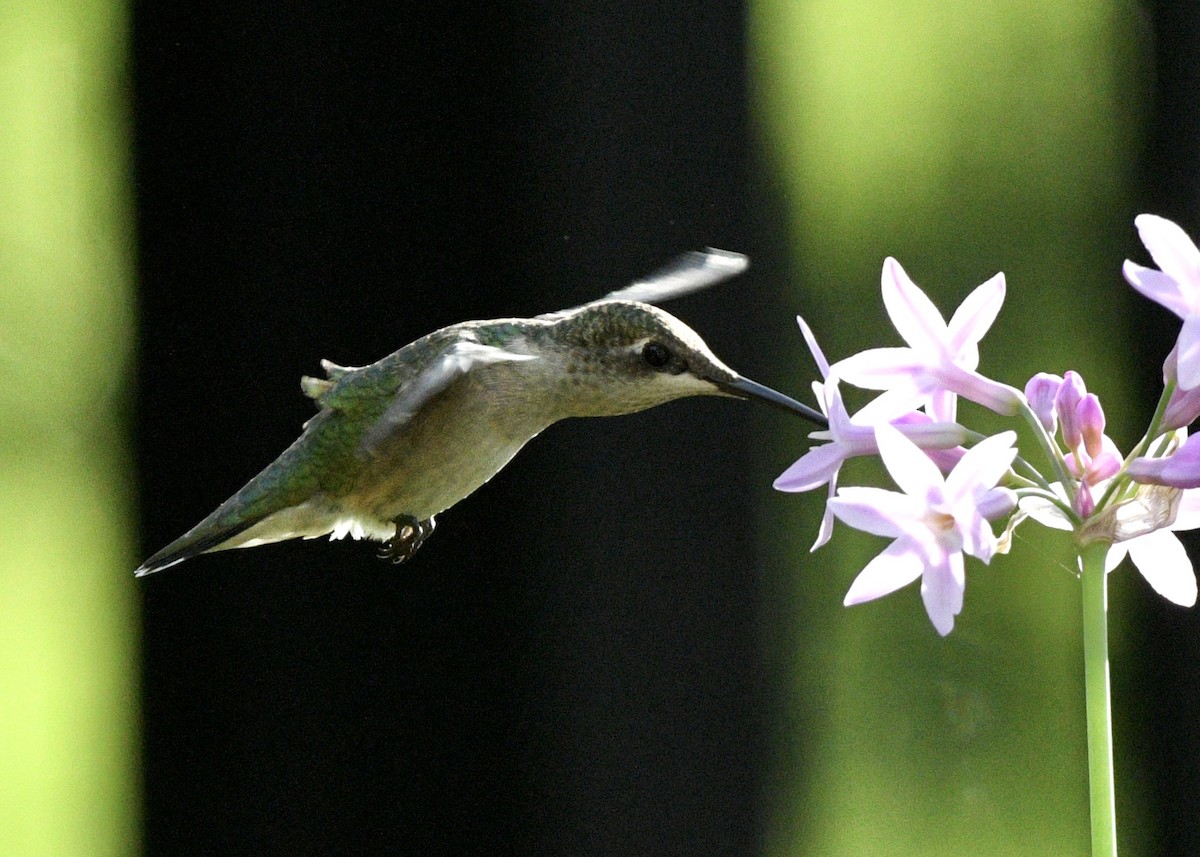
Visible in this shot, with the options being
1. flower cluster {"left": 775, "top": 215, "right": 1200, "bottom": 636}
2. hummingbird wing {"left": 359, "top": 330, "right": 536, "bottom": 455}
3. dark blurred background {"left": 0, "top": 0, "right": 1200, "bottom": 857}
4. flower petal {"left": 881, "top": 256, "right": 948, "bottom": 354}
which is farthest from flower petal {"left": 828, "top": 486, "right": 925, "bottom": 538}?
dark blurred background {"left": 0, "top": 0, "right": 1200, "bottom": 857}

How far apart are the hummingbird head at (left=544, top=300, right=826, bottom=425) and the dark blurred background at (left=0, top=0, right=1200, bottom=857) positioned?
2.11 ft

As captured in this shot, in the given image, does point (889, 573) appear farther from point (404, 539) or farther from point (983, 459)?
point (404, 539)

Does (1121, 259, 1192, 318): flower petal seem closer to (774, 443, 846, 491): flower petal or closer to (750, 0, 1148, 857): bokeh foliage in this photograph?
(774, 443, 846, 491): flower petal

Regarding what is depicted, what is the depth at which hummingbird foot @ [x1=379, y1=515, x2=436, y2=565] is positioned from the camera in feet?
2.74

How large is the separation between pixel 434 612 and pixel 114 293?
55cm

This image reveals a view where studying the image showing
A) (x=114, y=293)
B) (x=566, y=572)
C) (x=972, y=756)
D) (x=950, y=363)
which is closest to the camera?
(x=950, y=363)

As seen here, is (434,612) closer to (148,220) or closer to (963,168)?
(148,220)

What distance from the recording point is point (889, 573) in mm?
431

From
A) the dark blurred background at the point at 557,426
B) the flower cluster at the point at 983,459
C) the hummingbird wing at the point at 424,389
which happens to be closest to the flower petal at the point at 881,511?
the flower cluster at the point at 983,459

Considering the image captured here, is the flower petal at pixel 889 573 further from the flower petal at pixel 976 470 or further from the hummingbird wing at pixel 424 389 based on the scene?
the hummingbird wing at pixel 424 389

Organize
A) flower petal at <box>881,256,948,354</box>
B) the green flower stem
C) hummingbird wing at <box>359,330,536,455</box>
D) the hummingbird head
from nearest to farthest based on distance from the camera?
the green flower stem < flower petal at <box>881,256,948,354</box> < hummingbird wing at <box>359,330,536,455</box> < the hummingbird head

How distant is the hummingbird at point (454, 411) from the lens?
0.82 meters

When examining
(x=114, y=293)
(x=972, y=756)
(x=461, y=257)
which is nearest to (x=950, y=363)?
(x=461, y=257)

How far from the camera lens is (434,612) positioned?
151cm
